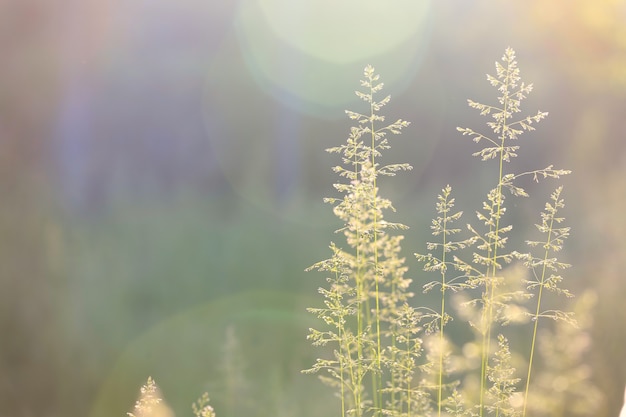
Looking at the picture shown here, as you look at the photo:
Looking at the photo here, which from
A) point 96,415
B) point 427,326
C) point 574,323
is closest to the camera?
point 574,323

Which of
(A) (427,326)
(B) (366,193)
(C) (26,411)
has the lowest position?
(A) (427,326)

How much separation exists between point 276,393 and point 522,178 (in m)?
1.77

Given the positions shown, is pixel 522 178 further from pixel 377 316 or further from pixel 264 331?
pixel 377 316

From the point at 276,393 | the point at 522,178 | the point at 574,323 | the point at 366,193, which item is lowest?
the point at 574,323

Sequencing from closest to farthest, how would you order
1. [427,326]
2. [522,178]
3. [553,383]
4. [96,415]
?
[553,383] < [427,326] < [522,178] < [96,415]

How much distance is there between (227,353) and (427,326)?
2.08m

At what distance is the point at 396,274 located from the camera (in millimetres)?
1405

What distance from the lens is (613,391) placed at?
3227 mm

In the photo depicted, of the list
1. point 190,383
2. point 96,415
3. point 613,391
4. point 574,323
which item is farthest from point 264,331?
point 574,323

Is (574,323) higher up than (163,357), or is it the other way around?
(163,357)

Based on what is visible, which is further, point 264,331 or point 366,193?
point 264,331

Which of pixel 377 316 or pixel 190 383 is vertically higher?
pixel 190 383

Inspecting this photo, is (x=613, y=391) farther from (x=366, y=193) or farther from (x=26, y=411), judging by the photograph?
(x=26, y=411)

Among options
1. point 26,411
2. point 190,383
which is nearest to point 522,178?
point 190,383
